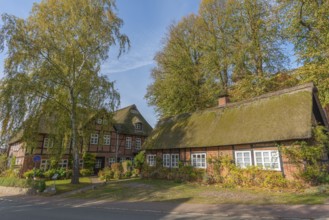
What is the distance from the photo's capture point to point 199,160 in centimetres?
1695

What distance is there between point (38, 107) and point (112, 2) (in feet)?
36.7

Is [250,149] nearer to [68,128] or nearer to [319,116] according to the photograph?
[319,116]

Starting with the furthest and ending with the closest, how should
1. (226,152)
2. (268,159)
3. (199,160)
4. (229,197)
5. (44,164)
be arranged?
(44,164) → (199,160) → (226,152) → (268,159) → (229,197)

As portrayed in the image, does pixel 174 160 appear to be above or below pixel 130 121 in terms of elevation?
below

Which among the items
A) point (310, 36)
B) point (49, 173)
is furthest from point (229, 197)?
point (49, 173)

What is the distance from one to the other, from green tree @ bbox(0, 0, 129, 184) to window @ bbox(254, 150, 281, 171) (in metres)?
12.3

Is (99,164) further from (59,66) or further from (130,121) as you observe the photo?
(59,66)

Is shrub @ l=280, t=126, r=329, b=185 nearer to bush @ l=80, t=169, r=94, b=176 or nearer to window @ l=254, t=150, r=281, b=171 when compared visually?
window @ l=254, t=150, r=281, b=171

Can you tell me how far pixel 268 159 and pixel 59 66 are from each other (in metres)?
17.1

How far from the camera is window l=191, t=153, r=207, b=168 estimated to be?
54.5 ft

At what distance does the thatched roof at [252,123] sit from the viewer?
12.6 metres

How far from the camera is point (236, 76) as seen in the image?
22656 mm

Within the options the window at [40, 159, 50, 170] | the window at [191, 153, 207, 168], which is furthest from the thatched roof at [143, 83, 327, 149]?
the window at [40, 159, 50, 170]

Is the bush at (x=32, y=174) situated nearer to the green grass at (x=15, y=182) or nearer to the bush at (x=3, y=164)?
the green grass at (x=15, y=182)
